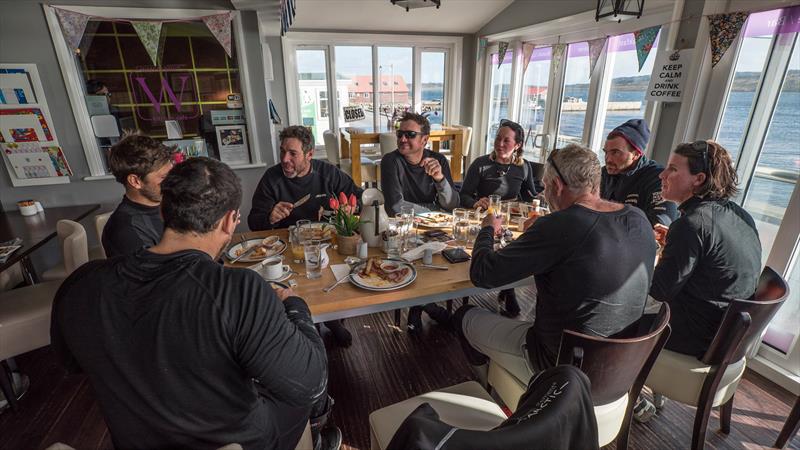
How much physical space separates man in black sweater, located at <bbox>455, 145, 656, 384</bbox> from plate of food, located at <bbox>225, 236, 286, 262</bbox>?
98 cm

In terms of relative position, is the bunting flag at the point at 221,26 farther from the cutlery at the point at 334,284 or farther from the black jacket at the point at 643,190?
the black jacket at the point at 643,190

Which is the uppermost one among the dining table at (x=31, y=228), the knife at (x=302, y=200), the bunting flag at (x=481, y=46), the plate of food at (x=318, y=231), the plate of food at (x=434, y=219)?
the bunting flag at (x=481, y=46)

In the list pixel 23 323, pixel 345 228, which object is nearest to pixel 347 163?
pixel 345 228

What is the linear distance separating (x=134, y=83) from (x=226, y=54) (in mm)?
816

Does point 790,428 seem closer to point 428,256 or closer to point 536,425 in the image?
point 428,256

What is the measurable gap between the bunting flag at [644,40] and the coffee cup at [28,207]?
512 centimetres

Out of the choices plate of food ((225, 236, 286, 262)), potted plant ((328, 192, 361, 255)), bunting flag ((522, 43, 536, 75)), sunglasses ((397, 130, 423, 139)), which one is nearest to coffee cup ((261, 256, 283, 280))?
plate of food ((225, 236, 286, 262))

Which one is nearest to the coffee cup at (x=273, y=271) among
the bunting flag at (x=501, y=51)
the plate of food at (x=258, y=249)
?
the plate of food at (x=258, y=249)

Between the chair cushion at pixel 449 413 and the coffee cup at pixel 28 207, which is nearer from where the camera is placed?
the chair cushion at pixel 449 413

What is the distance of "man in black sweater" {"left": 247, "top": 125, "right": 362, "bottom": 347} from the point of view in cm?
241

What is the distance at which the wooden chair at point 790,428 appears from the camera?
5.63 feet

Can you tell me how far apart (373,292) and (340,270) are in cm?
24

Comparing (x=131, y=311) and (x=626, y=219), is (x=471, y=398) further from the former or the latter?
(x=131, y=311)

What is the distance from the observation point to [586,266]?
1.28 meters
